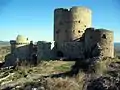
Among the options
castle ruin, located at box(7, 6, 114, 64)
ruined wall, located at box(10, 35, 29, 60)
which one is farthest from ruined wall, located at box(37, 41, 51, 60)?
ruined wall, located at box(10, 35, 29, 60)

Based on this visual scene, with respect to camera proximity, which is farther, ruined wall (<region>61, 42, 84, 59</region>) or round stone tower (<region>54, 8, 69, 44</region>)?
round stone tower (<region>54, 8, 69, 44</region>)

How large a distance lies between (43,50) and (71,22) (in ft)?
13.6

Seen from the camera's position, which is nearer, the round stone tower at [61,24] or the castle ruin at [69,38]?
the castle ruin at [69,38]

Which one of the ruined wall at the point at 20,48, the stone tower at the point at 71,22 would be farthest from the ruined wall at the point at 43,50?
the ruined wall at the point at 20,48

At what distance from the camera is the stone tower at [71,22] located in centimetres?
3338

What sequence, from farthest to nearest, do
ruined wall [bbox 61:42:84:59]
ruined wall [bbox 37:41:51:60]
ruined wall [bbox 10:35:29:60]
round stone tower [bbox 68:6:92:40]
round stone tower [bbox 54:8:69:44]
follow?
ruined wall [bbox 10:35:29:60], round stone tower [bbox 54:8:69:44], round stone tower [bbox 68:6:92:40], ruined wall [bbox 37:41:51:60], ruined wall [bbox 61:42:84:59]

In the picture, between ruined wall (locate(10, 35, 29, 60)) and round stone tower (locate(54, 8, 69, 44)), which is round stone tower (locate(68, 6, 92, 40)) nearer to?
round stone tower (locate(54, 8, 69, 44))

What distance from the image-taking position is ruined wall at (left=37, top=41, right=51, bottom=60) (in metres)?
32.9

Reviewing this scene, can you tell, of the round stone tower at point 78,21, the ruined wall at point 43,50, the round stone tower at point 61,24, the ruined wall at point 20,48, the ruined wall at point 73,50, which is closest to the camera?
the ruined wall at point 73,50

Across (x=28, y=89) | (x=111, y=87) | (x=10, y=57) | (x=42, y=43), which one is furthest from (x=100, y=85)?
(x=10, y=57)

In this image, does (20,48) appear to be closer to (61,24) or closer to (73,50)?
(61,24)

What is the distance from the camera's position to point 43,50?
32906mm

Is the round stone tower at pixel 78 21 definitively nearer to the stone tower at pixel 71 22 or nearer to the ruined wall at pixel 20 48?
the stone tower at pixel 71 22

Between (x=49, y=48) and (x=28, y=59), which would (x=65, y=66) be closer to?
(x=49, y=48)
